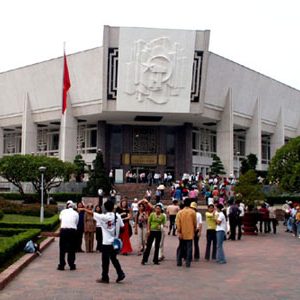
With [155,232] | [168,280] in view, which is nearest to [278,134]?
[155,232]

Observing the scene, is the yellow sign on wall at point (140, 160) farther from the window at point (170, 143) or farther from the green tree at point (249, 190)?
the green tree at point (249, 190)

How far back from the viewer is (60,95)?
47594mm

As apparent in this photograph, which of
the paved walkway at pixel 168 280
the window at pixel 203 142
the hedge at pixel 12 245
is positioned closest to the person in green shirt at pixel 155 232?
the paved walkway at pixel 168 280

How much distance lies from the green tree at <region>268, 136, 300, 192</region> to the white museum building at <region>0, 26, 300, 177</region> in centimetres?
1960

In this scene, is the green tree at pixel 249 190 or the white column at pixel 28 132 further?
the white column at pixel 28 132

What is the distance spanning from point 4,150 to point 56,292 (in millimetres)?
52481

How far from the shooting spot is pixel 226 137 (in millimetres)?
47844

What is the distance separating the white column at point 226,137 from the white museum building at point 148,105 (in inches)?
3.5

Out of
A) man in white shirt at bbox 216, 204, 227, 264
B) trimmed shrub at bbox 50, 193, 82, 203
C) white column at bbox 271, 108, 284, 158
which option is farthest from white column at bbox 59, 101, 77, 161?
man in white shirt at bbox 216, 204, 227, 264

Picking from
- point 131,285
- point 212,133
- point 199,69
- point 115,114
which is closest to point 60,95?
point 115,114

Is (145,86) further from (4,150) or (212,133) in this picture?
(4,150)

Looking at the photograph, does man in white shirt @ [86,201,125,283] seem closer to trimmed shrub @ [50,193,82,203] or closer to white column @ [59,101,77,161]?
trimmed shrub @ [50,193,82,203]

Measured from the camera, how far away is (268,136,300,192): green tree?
22984 millimetres

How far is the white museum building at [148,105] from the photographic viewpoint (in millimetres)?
42500
